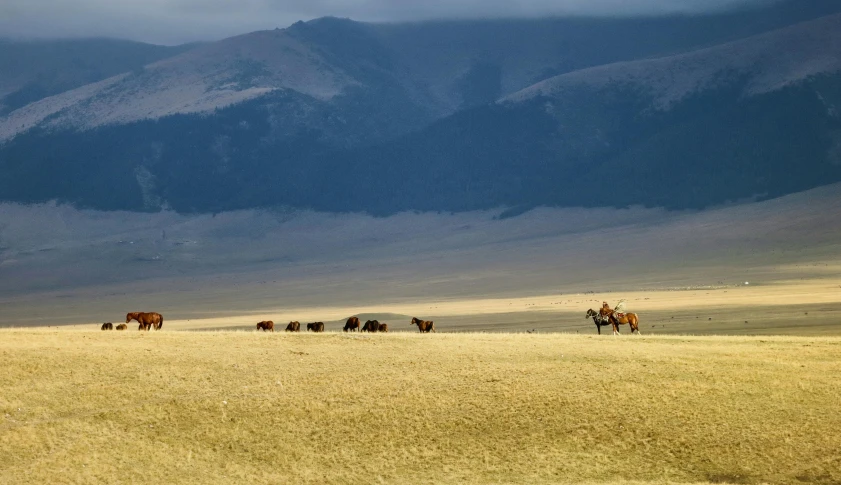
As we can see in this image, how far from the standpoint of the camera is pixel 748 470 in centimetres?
2941

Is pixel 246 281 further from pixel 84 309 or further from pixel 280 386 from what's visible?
pixel 280 386

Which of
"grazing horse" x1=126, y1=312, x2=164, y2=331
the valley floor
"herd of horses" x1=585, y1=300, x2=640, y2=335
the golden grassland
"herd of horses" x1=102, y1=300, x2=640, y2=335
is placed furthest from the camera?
the valley floor

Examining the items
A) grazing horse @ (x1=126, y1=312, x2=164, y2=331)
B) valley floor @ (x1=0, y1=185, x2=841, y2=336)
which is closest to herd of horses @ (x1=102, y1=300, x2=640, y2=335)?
grazing horse @ (x1=126, y1=312, x2=164, y2=331)

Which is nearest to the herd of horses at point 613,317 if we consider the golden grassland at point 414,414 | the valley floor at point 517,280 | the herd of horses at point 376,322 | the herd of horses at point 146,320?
the herd of horses at point 376,322

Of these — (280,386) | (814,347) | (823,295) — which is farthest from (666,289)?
(280,386)

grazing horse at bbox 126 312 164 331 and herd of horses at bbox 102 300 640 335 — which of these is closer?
herd of horses at bbox 102 300 640 335

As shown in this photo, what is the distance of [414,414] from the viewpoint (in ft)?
108

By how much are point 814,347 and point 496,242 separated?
15048 centimetres

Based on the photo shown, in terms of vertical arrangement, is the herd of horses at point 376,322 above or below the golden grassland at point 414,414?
above

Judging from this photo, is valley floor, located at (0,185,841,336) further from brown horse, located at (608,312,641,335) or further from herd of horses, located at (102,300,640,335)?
herd of horses, located at (102,300,640,335)

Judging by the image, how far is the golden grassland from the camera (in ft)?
98.4

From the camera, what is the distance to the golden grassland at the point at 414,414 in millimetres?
29984

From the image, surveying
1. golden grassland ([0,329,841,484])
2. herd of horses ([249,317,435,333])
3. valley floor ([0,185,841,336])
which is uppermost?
valley floor ([0,185,841,336])

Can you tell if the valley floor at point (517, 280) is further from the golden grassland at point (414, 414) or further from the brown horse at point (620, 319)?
the golden grassland at point (414, 414)
